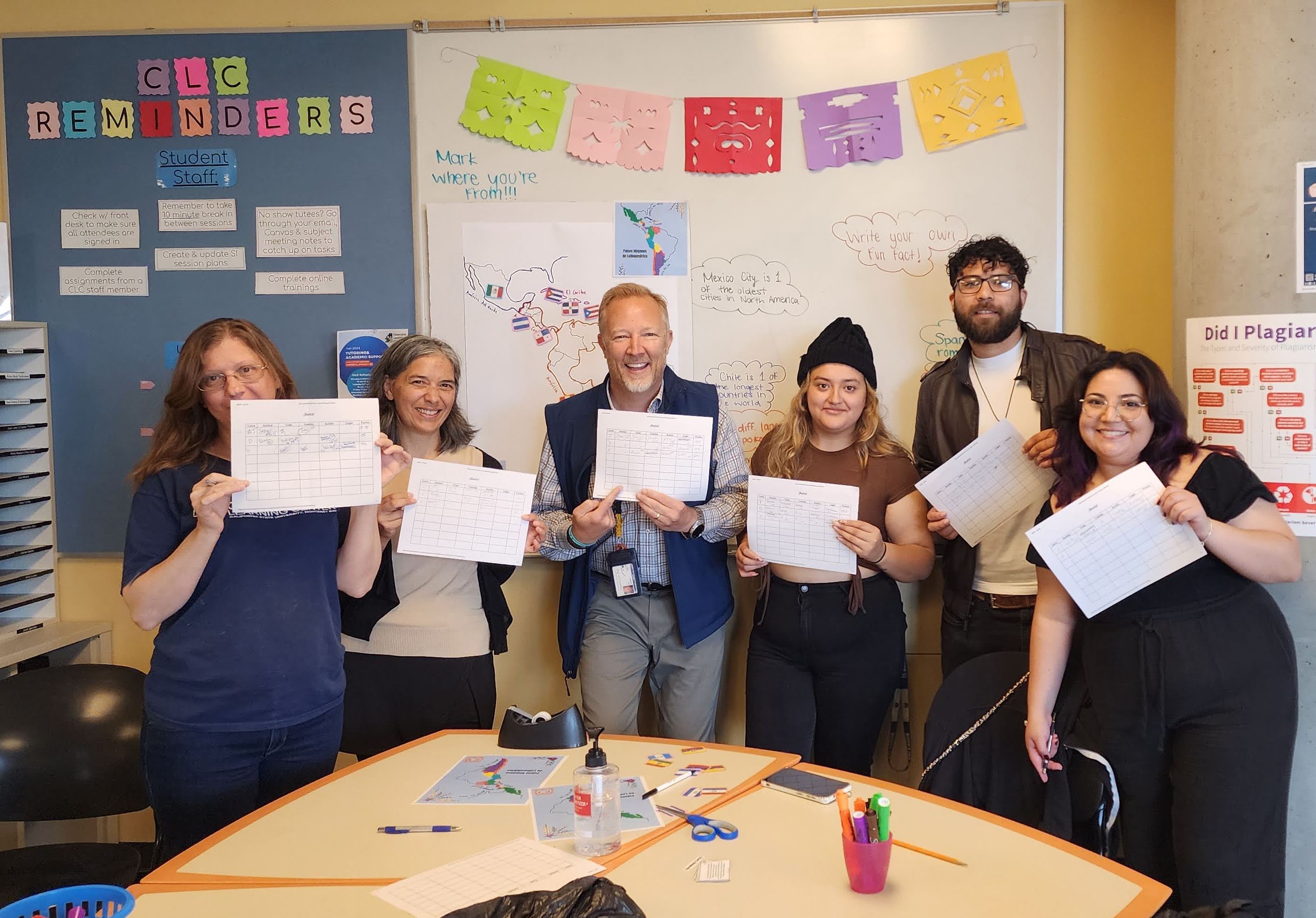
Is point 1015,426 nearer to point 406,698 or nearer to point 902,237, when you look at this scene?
point 902,237

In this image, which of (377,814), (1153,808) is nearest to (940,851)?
(1153,808)

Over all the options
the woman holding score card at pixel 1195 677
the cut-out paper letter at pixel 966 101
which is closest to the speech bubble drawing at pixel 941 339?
the cut-out paper letter at pixel 966 101

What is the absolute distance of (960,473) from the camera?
8.23 feet

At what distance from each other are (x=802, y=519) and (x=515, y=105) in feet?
5.71

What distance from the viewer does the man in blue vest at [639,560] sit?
8.64 ft

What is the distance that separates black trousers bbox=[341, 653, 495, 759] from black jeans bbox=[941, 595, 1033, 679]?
53.0 inches

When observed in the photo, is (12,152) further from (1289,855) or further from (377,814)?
(1289,855)

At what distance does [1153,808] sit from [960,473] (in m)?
0.90

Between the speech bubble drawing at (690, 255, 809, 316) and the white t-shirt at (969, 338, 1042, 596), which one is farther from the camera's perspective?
the speech bubble drawing at (690, 255, 809, 316)

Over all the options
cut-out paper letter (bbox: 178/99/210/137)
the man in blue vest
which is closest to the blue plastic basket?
the man in blue vest

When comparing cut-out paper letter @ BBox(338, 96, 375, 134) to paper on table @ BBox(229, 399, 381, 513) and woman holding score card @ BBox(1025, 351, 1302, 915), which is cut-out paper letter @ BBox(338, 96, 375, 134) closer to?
paper on table @ BBox(229, 399, 381, 513)

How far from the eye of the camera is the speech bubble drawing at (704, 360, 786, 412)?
10.3 ft

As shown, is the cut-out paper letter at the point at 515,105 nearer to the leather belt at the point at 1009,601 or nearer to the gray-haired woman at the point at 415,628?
the gray-haired woman at the point at 415,628

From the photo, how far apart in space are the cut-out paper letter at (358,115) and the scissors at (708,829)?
8.36 feet
